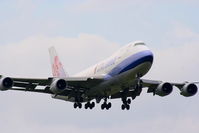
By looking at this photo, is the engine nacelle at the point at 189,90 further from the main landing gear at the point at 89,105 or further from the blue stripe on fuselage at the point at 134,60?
the blue stripe on fuselage at the point at 134,60

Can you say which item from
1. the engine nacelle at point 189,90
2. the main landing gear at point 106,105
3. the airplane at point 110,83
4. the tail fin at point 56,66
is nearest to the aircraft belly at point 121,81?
the airplane at point 110,83

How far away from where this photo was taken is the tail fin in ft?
310

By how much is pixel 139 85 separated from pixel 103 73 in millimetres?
4530

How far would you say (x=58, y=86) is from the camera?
77.5 meters

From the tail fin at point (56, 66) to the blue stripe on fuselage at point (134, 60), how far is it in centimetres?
1899

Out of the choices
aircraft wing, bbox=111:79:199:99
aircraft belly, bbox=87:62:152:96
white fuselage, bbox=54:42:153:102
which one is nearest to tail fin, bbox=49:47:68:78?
aircraft wing, bbox=111:79:199:99

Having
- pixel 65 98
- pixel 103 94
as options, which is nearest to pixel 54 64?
pixel 65 98

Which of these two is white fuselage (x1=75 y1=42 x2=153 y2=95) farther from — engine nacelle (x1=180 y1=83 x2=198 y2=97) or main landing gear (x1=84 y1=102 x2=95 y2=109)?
engine nacelle (x1=180 y1=83 x2=198 y2=97)

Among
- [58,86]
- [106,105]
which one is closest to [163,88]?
[106,105]

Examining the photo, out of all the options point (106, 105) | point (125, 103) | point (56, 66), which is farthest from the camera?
point (56, 66)

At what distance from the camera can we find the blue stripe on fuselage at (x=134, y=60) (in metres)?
74.5

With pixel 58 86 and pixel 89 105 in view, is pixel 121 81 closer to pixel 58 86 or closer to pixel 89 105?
pixel 58 86

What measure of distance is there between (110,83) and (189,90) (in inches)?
472

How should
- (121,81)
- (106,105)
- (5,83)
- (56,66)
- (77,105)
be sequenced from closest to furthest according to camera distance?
(121,81) < (5,83) < (77,105) < (106,105) < (56,66)
